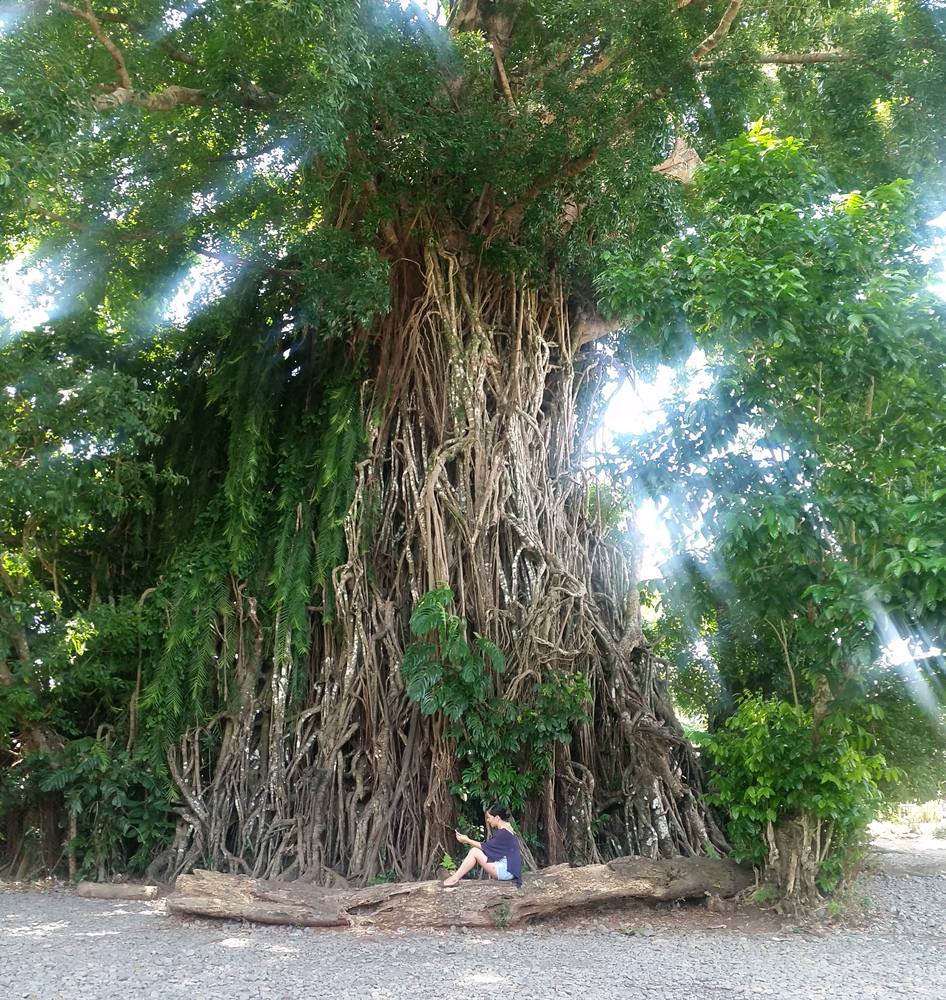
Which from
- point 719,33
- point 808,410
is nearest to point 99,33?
point 719,33

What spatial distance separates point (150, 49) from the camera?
5863mm

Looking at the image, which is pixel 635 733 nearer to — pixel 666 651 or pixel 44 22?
pixel 666 651

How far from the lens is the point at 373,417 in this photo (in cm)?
684

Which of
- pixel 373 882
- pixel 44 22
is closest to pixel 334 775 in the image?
pixel 373 882

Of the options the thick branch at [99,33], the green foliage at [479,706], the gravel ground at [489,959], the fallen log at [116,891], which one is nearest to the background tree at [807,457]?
the gravel ground at [489,959]

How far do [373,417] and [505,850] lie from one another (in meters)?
3.37

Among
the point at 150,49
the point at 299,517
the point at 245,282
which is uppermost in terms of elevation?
the point at 150,49

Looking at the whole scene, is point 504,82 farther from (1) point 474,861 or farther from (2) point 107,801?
(2) point 107,801

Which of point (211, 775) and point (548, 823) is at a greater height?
point (211, 775)

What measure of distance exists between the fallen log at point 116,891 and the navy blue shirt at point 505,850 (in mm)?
2323

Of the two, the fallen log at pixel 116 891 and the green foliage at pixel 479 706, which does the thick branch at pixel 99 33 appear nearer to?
the green foliage at pixel 479 706

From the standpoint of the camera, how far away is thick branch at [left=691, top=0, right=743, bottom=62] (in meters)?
5.91

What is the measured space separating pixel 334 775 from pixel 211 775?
111 cm

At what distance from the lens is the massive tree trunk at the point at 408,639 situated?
19.5 ft
